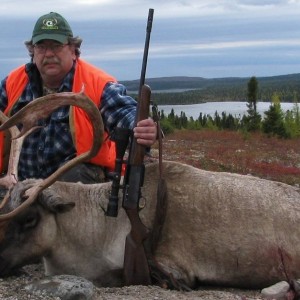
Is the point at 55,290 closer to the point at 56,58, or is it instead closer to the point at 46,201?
the point at 46,201

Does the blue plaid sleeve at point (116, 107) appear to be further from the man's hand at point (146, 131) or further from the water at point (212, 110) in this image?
the water at point (212, 110)

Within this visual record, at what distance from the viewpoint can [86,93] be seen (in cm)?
926

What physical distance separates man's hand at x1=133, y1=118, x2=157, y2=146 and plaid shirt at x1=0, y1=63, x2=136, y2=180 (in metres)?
1.66

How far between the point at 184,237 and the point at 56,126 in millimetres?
2653

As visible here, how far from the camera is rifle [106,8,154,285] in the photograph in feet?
23.8

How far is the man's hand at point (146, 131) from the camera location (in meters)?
7.24

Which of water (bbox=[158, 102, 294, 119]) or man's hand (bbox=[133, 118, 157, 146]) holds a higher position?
man's hand (bbox=[133, 118, 157, 146])

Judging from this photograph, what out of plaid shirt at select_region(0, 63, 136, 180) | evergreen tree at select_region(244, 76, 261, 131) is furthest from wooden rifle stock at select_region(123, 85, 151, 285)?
evergreen tree at select_region(244, 76, 261, 131)

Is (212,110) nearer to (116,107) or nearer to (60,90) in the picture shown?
(60,90)

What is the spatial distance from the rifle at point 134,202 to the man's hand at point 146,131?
0.29 feet

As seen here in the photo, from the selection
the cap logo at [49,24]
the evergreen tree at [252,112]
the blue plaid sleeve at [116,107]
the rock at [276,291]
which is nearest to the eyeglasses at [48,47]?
the cap logo at [49,24]

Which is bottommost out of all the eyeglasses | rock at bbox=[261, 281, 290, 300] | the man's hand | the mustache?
rock at bbox=[261, 281, 290, 300]

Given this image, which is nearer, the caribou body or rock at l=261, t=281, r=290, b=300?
rock at l=261, t=281, r=290, b=300

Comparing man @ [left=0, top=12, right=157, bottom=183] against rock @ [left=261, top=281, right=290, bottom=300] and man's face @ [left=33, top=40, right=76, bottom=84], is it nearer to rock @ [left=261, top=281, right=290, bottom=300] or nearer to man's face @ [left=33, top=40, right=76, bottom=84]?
man's face @ [left=33, top=40, right=76, bottom=84]
